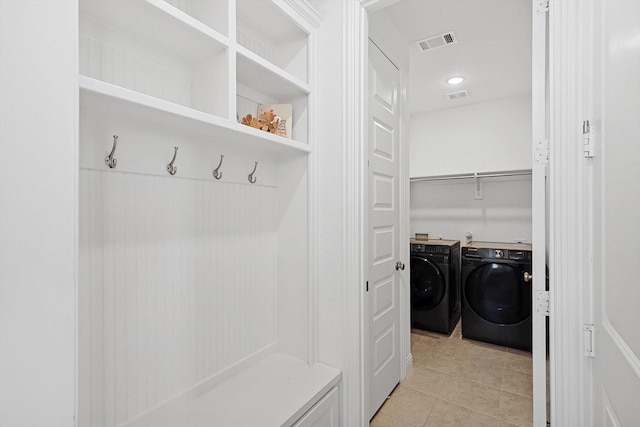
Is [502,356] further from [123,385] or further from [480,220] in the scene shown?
[123,385]

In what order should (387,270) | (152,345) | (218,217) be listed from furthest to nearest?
(387,270) → (218,217) → (152,345)

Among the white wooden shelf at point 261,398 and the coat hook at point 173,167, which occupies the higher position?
the coat hook at point 173,167

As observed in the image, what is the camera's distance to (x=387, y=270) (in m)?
2.09

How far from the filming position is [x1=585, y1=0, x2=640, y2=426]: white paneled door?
674 millimetres

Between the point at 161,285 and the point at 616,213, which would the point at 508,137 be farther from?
the point at 161,285

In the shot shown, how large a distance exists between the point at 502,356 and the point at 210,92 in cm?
317

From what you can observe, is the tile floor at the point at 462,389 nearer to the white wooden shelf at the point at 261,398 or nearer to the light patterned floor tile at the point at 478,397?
the light patterned floor tile at the point at 478,397

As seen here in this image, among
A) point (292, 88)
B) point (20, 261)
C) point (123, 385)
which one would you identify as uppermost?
point (292, 88)

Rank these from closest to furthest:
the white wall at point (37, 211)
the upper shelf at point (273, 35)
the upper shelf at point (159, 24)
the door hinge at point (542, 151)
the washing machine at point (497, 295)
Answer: the white wall at point (37, 211) < the upper shelf at point (159, 24) < the door hinge at point (542, 151) < the upper shelf at point (273, 35) < the washing machine at point (497, 295)

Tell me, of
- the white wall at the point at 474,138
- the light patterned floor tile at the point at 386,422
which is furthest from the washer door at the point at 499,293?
the light patterned floor tile at the point at 386,422

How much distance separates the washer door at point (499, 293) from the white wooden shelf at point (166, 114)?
2.53 meters

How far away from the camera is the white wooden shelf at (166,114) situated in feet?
2.77

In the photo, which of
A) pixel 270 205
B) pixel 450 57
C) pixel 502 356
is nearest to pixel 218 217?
pixel 270 205

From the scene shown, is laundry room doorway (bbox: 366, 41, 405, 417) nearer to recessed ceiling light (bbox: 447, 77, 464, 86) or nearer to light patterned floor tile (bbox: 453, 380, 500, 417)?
light patterned floor tile (bbox: 453, 380, 500, 417)
